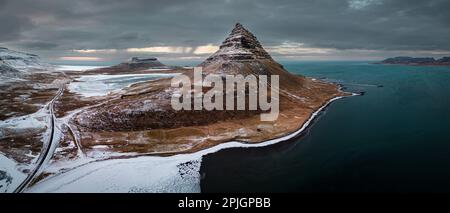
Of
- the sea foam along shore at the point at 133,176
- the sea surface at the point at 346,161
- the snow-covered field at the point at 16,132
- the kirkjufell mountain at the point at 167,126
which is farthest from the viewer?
the kirkjufell mountain at the point at 167,126

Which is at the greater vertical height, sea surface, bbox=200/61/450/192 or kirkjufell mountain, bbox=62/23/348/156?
kirkjufell mountain, bbox=62/23/348/156

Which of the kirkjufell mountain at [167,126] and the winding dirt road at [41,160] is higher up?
the kirkjufell mountain at [167,126]

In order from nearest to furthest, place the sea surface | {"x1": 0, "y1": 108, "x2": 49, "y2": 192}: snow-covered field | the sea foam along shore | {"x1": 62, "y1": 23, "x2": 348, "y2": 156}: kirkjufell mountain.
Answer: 1. the sea surface
2. the sea foam along shore
3. {"x1": 0, "y1": 108, "x2": 49, "y2": 192}: snow-covered field
4. {"x1": 62, "y1": 23, "x2": 348, "y2": 156}: kirkjufell mountain

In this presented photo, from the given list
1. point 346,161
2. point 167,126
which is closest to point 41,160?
point 167,126

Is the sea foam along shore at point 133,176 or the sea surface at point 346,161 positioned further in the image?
the sea foam along shore at point 133,176

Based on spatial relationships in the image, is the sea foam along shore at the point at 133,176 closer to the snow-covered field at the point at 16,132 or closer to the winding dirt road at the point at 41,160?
the winding dirt road at the point at 41,160

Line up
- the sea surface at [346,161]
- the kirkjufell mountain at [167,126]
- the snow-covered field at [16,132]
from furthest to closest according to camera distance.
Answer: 1. the kirkjufell mountain at [167,126]
2. the snow-covered field at [16,132]
3. the sea surface at [346,161]

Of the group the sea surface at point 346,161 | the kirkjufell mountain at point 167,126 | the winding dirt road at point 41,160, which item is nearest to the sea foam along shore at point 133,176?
the winding dirt road at point 41,160

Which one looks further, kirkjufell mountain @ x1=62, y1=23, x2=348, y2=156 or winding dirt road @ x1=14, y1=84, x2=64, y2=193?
kirkjufell mountain @ x1=62, y1=23, x2=348, y2=156

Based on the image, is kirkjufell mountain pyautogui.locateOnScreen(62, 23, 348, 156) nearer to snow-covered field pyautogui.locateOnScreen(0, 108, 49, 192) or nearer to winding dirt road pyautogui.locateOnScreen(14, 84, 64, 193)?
winding dirt road pyautogui.locateOnScreen(14, 84, 64, 193)

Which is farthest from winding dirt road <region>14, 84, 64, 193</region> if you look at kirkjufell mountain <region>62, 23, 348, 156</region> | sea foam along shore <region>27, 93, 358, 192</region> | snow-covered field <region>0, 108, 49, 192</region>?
kirkjufell mountain <region>62, 23, 348, 156</region>
